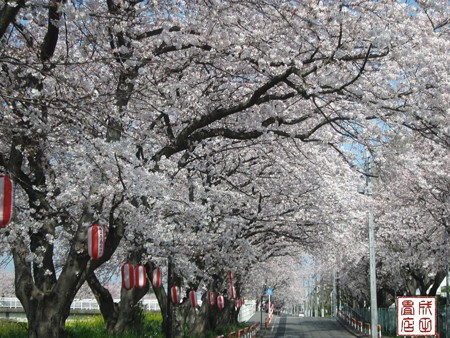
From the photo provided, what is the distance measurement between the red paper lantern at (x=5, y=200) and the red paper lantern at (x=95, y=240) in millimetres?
2802

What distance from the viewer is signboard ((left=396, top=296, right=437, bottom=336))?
1411 centimetres

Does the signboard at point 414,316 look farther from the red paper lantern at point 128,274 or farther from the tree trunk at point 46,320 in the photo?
the tree trunk at point 46,320

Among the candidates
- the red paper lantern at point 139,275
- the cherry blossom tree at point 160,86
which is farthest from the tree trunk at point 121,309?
the cherry blossom tree at point 160,86

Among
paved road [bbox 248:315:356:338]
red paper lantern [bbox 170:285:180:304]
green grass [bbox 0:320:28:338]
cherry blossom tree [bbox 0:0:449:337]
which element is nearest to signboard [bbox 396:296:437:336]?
cherry blossom tree [bbox 0:0:449:337]

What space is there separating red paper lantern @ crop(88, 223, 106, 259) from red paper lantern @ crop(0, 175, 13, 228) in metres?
2.80

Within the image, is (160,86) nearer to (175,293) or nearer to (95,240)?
(95,240)

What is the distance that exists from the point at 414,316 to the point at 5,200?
33.8ft

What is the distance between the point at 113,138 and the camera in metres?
10.6

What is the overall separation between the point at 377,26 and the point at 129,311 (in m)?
12.5

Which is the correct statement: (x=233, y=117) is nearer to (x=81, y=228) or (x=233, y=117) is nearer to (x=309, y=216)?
(x=81, y=228)

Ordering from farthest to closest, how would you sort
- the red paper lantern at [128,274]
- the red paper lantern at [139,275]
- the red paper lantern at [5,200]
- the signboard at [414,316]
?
the red paper lantern at [139,275] < the red paper lantern at [128,274] < the signboard at [414,316] < the red paper lantern at [5,200]

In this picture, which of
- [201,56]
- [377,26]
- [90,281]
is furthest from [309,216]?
[377,26]

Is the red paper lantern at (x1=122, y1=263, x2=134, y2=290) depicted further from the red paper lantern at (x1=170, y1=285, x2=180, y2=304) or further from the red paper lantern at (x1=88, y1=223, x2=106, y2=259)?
the red paper lantern at (x1=88, y1=223, x2=106, y2=259)

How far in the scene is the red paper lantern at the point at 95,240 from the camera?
9.88m
